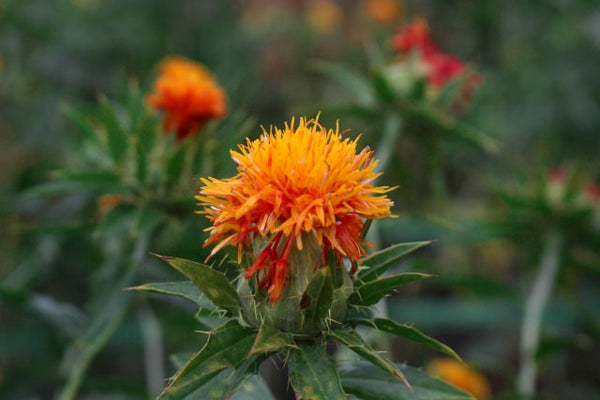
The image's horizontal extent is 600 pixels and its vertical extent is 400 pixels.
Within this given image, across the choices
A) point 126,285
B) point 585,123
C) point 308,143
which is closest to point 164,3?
point 585,123

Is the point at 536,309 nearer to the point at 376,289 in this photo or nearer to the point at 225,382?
the point at 376,289

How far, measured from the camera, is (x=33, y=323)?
2367 millimetres

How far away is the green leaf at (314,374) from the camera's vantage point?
0.83 m

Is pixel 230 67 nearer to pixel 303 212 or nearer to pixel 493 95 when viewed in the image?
pixel 493 95

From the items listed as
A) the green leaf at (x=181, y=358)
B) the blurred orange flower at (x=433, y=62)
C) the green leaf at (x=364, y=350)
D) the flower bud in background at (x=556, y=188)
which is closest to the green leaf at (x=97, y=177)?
the green leaf at (x=181, y=358)

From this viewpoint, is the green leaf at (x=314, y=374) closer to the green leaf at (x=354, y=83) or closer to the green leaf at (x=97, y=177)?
the green leaf at (x=97, y=177)

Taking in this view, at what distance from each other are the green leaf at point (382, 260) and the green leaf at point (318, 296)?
0.09m

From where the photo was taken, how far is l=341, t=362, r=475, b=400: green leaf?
3.11ft

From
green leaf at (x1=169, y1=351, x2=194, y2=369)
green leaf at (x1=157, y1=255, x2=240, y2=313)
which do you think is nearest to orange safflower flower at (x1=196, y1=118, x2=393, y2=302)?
green leaf at (x1=157, y1=255, x2=240, y2=313)

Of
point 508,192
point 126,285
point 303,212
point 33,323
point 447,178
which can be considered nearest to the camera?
point 303,212

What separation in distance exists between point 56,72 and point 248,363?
246 cm

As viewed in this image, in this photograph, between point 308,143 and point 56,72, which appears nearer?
point 308,143

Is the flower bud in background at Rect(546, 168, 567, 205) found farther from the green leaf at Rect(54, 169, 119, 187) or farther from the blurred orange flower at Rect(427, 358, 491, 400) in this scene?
the green leaf at Rect(54, 169, 119, 187)

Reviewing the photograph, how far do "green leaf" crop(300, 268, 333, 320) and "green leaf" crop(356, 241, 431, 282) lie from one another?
90 millimetres
